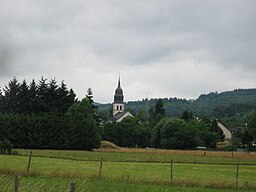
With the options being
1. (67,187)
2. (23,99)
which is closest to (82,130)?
(23,99)

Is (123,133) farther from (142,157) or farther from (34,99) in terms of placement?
(142,157)

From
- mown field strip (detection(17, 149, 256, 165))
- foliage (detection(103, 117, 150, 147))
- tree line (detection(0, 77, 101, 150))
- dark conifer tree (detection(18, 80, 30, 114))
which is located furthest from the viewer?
foliage (detection(103, 117, 150, 147))

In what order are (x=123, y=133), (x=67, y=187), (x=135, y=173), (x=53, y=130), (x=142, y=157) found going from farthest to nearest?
(x=123, y=133), (x=53, y=130), (x=142, y=157), (x=135, y=173), (x=67, y=187)

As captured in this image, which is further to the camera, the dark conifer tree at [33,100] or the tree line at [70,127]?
the dark conifer tree at [33,100]

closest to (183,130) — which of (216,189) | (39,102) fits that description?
(39,102)

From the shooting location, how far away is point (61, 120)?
3351 inches

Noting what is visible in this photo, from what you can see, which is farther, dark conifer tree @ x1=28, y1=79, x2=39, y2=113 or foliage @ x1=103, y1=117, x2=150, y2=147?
foliage @ x1=103, y1=117, x2=150, y2=147

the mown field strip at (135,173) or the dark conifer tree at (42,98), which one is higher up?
the dark conifer tree at (42,98)

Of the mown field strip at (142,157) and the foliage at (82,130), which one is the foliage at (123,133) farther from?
the mown field strip at (142,157)

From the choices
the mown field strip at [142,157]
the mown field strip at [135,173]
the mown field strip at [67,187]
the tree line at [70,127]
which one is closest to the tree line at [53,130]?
the tree line at [70,127]

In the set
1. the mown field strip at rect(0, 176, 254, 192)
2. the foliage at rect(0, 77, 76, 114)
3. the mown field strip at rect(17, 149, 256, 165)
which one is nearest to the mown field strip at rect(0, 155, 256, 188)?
the mown field strip at rect(0, 176, 254, 192)

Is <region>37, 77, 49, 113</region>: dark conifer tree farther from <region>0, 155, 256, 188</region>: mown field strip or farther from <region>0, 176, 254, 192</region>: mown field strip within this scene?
<region>0, 176, 254, 192</region>: mown field strip

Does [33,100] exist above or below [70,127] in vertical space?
above

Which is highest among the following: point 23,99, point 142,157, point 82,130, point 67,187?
point 23,99
